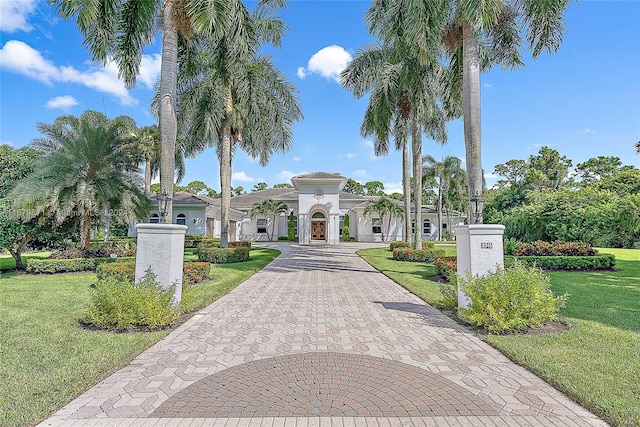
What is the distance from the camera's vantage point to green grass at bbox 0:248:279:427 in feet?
11.3

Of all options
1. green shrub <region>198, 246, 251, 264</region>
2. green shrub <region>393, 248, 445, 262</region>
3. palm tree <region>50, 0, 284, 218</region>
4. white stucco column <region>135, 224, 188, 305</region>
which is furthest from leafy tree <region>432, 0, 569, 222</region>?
green shrub <region>198, 246, 251, 264</region>

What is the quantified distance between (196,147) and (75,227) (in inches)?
278

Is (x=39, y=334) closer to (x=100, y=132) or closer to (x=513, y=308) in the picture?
(x=513, y=308)

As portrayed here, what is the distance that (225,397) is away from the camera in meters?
3.55

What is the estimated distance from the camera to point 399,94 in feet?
58.3

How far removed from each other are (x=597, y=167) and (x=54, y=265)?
64.2 m

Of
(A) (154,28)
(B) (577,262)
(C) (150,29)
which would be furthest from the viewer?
(B) (577,262)

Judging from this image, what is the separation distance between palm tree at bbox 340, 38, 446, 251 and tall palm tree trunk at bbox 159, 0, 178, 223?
30.3 ft

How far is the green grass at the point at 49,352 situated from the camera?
3.46m

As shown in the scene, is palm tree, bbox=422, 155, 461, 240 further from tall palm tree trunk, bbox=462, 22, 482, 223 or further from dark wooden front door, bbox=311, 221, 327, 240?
tall palm tree trunk, bbox=462, 22, 482, 223

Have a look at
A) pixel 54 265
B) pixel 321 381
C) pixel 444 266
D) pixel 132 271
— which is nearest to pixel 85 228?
pixel 54 265

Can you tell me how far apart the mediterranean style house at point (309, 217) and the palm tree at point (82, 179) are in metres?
12.9

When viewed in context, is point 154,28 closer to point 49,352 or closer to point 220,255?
point 49,352

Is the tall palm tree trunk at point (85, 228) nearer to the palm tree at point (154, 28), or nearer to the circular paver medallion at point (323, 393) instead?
the palm tree at point (154, 28)
